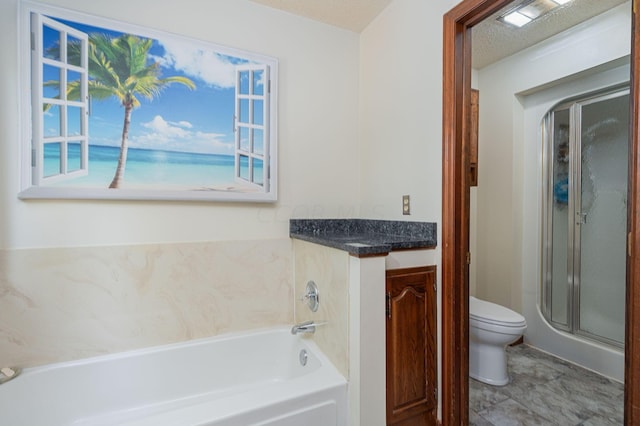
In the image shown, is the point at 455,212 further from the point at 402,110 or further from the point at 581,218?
the point at 581,218

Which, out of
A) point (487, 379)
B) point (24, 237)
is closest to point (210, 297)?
point (24, 237)

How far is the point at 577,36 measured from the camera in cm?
204

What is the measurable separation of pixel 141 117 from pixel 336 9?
1381 mm

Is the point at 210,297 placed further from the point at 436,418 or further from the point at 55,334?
the point at 436,418

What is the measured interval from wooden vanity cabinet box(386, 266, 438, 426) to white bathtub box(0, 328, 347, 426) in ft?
Result: 0.88

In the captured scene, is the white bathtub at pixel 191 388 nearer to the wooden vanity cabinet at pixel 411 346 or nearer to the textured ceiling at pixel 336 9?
the wooden vanity cabinet at pixel 411 346

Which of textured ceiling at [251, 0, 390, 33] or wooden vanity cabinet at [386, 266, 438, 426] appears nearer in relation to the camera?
wooden vanity cabinet at [386, 266, 438, 426]

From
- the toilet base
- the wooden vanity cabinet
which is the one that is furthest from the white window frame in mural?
the toilet base

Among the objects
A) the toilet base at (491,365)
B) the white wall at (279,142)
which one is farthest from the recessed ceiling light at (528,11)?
the toilet base at (491,365)

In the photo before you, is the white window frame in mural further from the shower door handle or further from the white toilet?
the shower door handle

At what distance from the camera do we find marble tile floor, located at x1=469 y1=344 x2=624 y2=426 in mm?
1611

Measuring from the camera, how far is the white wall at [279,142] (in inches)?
54.4

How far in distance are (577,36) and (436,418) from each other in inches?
104

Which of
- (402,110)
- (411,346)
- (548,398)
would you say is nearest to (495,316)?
(548,398)
